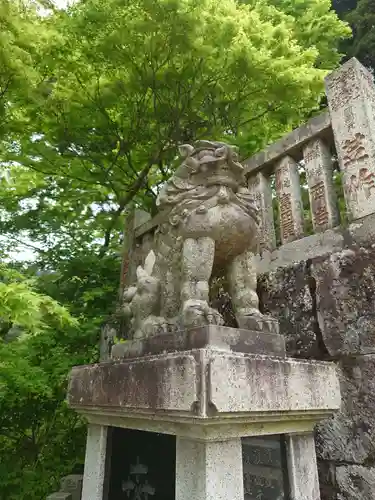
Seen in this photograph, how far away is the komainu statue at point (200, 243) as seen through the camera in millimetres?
2580

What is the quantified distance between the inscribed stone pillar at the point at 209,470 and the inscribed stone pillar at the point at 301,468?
1.60 ft

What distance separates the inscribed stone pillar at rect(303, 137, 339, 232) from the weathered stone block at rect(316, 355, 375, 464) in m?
1.18

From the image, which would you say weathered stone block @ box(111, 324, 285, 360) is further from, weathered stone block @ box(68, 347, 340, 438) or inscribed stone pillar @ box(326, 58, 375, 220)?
inscribed stone pillar @ box(326, 58, 375, 220)

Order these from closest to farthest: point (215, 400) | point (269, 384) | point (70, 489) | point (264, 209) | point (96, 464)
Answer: point (215, 400) < point (269, 384) < point (96, 464) < point (264, 209) < point (70, 489)

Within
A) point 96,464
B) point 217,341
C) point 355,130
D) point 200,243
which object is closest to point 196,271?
point 200,243

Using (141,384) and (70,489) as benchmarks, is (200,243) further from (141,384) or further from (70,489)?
(70,489)

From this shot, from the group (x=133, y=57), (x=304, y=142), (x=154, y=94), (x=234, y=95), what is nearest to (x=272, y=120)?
(x=234, y=95)

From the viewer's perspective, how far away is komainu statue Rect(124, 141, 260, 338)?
2.58m

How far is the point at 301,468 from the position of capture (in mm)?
2395

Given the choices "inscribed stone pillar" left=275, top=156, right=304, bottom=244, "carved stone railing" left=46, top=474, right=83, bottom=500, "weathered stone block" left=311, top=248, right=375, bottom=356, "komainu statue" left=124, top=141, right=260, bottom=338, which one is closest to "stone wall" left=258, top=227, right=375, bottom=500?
"weathered stone block" left=311, top=248, right=375, bottom=356

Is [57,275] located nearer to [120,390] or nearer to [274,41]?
[120,390]

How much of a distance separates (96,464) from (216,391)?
1.46m

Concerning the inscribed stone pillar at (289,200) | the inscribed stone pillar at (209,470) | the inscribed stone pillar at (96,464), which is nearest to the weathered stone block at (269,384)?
the inscribed stone pillar at (209,470)

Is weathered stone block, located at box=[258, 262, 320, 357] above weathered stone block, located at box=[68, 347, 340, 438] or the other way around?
above
